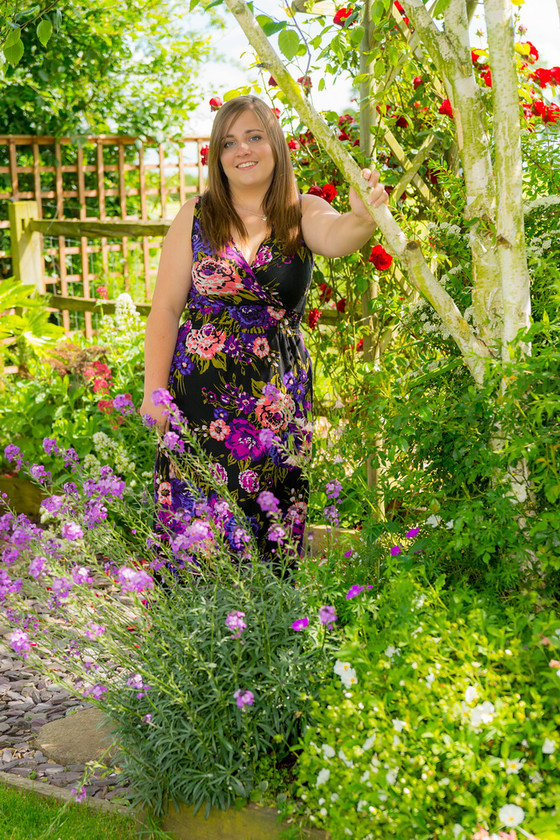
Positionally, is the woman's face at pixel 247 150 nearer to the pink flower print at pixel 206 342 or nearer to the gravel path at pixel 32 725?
the pink flower print at pixel 206 342

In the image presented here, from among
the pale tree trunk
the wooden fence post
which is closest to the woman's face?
the pale tree trunk

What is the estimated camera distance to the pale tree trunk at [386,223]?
2.37 meters

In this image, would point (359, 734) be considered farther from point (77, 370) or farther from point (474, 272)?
point (77, 370)

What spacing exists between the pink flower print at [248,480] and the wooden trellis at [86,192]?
5765 mm

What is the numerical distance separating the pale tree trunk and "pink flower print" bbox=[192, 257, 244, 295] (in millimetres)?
557

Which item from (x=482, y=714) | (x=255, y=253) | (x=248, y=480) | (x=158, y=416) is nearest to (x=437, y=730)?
(x=482, y=714)

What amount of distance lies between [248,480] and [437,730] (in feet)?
4.16

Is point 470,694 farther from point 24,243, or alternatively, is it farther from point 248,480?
point 24,243

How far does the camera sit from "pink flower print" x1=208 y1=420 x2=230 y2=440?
2902 mm

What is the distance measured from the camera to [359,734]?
1.90 meters

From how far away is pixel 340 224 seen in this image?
2.68m

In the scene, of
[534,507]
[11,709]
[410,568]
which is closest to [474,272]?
[534,507]

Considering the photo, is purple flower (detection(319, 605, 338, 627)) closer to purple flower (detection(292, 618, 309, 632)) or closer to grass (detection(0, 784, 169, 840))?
purple flower (detection(292, 618, 309, 632))

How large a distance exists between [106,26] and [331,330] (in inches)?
230
